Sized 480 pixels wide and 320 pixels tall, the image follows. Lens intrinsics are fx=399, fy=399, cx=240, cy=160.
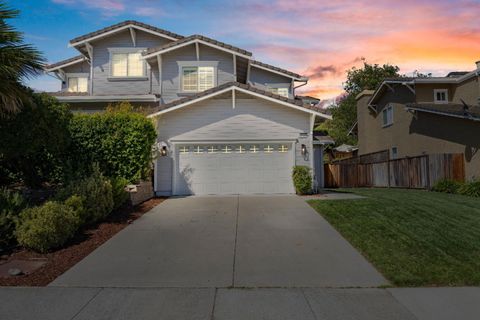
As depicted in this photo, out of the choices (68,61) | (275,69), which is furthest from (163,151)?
(68,61)

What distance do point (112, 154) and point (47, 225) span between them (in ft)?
17.7

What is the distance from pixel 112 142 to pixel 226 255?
6811mm

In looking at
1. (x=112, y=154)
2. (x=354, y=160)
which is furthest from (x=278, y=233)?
(x=354, y=160)

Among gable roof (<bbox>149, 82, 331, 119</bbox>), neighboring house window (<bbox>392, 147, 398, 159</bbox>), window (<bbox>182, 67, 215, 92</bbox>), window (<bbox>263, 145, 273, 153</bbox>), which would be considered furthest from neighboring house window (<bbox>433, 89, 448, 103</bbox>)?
window (<bbox>182, 67, 215, 92</bbox>)

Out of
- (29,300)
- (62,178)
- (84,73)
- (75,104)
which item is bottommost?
(29,300)

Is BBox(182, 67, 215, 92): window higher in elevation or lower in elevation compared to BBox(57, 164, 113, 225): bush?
higher

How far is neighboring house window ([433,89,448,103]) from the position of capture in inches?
933

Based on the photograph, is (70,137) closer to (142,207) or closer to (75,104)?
(142,207)

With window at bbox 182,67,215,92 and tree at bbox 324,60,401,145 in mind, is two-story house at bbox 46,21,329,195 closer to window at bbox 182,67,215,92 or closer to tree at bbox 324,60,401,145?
window at bbox 182,67,215,92

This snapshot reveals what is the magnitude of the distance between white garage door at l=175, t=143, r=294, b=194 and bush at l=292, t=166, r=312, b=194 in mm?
442

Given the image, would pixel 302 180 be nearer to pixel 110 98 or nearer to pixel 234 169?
pixel 234 169

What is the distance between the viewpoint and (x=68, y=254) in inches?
293

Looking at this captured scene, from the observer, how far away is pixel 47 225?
7473 millimetres

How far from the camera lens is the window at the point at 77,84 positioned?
74.8ft
